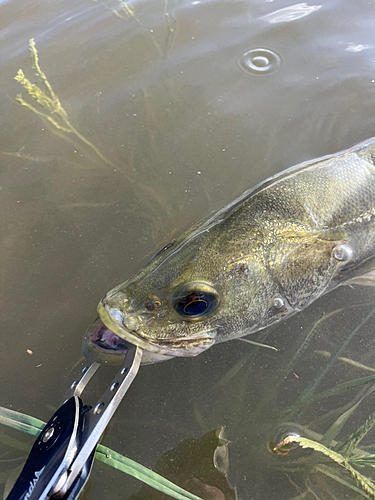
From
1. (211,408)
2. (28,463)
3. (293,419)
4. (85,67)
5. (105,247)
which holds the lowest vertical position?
(293,419)

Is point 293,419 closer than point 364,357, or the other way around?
point 293,419

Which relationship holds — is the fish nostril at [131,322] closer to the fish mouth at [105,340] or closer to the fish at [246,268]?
the fish at [246,268]

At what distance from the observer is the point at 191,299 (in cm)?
187

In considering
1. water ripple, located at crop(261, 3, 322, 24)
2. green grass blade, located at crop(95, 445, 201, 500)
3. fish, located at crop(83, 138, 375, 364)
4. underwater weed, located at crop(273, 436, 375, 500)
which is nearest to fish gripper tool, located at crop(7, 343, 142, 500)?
green grass blade, located at crop(95, 445, 201, 500)

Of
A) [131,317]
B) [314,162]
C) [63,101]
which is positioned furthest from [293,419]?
[63,101]

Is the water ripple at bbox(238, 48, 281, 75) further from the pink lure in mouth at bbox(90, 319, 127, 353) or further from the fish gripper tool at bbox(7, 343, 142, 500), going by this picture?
the fish gripper tool at bbox(7, 343, 142, 500)

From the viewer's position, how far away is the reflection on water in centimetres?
213

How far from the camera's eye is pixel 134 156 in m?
3.02

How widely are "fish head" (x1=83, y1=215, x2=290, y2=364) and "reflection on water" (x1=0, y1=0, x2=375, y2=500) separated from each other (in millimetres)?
421

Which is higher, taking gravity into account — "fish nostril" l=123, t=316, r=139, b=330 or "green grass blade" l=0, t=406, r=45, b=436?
"fish nostril" l=123, t=316, r=139, b=330

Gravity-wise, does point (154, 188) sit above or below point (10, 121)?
below

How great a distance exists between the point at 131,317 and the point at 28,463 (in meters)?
0.70

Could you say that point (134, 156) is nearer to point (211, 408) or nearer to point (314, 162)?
point (314, 162)

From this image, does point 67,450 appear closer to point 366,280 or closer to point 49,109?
point 366,280
